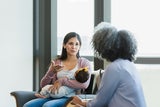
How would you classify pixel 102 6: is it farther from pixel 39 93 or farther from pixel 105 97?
pixel 105 97

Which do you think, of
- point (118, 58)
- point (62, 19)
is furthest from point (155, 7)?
point (118, 58)

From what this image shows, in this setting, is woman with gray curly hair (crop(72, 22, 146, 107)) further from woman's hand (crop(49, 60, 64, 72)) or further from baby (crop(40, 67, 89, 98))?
woman's hand (crop(49, 60, 64, 72))

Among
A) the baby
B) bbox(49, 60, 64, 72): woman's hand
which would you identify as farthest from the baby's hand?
the baby

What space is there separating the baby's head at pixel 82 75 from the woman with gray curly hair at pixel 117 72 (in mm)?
777

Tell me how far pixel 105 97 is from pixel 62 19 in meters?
2.38

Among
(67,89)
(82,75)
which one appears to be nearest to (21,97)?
(67,89)

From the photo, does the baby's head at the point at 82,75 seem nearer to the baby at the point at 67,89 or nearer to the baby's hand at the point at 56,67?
the baby at the point at 67,89

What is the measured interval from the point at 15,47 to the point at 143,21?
1.74 m

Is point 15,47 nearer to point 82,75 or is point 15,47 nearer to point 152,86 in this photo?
point 82,75

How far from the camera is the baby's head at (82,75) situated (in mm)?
2951

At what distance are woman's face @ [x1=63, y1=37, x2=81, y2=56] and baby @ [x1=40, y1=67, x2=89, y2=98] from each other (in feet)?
0.90

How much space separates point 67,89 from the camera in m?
3.05

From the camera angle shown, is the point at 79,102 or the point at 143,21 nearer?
the point at 79,102

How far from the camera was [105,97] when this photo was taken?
2043 millimetres
